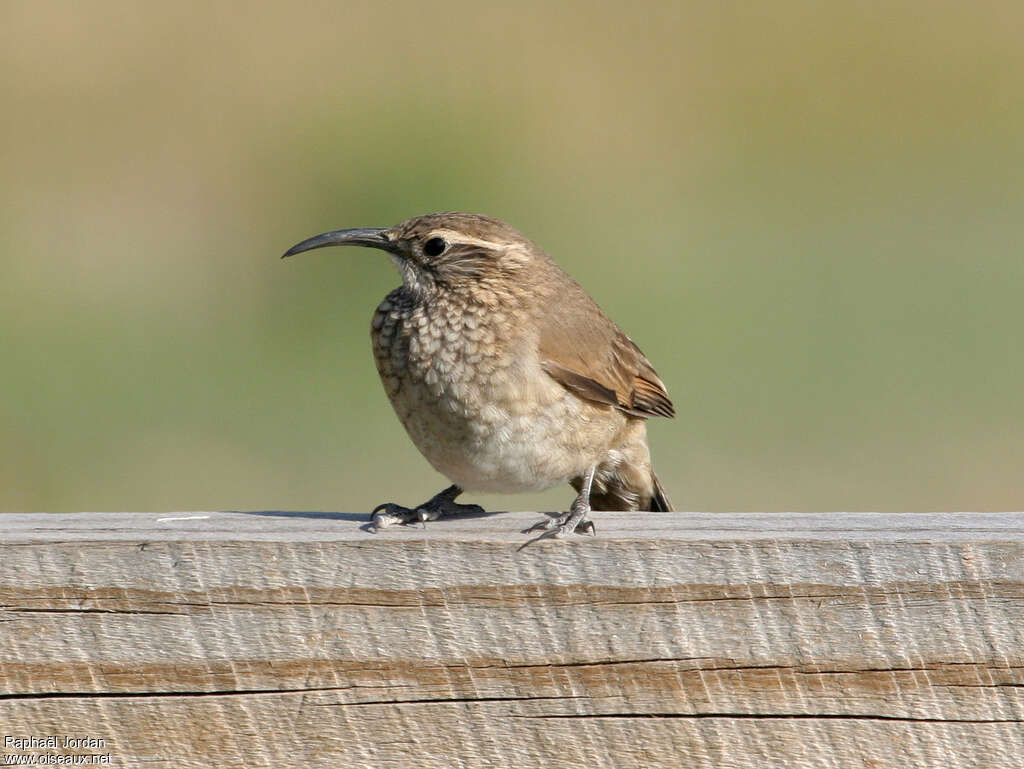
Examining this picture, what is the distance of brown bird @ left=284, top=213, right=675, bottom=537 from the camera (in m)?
5.02

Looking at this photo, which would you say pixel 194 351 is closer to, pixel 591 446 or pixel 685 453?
pixel 685 453

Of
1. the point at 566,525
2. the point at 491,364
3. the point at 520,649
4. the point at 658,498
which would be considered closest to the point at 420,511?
the point at 491,364

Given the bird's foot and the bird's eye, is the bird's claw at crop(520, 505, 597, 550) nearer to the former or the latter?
the bird's foot

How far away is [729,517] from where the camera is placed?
332 centimetres

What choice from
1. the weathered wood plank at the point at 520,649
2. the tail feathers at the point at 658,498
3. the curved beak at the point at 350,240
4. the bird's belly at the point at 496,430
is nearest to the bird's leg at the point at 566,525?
the weathered wood plank at the point at 520,649

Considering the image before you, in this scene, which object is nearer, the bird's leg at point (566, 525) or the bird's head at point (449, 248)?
the bird's leg at point (566, 525)

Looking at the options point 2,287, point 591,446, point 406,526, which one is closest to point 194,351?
point 2,287

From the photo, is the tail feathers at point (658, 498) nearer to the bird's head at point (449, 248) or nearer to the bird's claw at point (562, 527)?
the bird's head at point (449, 248)

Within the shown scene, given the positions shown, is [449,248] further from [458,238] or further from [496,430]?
[496,430]

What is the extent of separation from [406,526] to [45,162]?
29.2 feet

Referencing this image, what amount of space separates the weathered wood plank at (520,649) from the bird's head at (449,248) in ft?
6.90

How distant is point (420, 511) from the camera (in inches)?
177

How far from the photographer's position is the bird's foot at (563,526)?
127 inches

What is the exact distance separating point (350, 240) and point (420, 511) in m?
0.96
